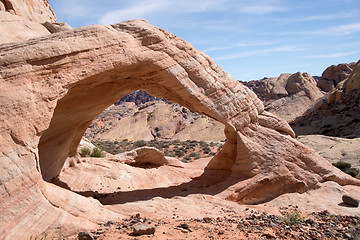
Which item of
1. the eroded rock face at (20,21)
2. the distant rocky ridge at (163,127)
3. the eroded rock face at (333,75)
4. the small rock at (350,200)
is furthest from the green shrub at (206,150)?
the eroded rock face at (333,75)

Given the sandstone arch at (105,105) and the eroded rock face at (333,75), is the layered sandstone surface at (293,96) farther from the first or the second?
the sandstone arch at (105,105)

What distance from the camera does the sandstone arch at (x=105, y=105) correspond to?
5984 millimetres

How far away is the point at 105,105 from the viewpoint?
1110 cm

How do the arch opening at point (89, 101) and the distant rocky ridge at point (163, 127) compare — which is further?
the distant rocky ridge at point (163, 127)

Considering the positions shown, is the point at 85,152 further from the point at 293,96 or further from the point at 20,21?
the point at 293,96

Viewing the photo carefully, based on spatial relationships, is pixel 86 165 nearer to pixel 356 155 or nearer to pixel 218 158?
pixel 218 158

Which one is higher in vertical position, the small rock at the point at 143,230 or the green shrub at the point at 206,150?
the small rock at the point at 143,230

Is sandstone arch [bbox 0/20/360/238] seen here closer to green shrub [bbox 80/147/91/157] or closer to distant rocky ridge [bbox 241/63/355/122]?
green shrub [bbox 80/147/91/157]

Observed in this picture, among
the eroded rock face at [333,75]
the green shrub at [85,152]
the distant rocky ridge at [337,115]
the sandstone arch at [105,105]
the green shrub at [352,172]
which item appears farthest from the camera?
the eroded rock face at [333,75]

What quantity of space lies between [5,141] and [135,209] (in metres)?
3.46

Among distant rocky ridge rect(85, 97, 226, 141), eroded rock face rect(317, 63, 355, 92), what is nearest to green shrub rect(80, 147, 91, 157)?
distant rocky ridge rect(85, 97, 226, 141)

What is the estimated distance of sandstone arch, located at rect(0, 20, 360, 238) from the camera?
5.98 meters

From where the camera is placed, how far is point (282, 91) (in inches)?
2598

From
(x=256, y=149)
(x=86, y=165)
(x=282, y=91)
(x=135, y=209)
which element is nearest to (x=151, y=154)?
(x=86, y=165)
